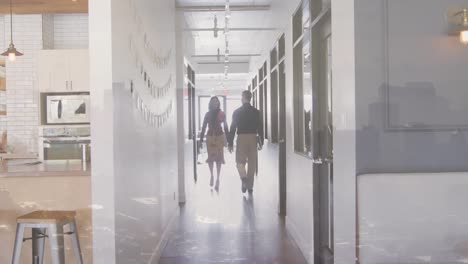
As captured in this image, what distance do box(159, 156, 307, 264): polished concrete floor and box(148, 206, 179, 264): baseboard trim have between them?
54mm

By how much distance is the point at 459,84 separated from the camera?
2.91m

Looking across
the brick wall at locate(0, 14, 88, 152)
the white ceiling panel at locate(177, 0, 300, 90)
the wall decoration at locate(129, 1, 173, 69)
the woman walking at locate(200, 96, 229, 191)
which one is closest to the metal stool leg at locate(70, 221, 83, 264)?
the wall decoration at locate(129, 1, 173, 69)

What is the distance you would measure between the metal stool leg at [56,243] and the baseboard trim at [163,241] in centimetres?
95

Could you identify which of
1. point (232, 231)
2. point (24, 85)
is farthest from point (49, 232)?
point (24, 85)

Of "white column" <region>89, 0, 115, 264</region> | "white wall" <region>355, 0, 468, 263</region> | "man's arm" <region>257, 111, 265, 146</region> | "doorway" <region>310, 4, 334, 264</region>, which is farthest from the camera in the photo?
"man's arm" <region>257, 111, 265, 146</region>

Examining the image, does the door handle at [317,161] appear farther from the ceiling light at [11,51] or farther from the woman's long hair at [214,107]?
the woman's long hair at [214,107]

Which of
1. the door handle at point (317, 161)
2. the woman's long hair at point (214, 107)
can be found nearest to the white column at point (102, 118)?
the door handle at point (317, 161)

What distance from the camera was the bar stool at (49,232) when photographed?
9.75 feet

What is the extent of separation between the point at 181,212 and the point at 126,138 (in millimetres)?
3733

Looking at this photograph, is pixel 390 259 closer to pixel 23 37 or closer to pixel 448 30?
pixel 448 30

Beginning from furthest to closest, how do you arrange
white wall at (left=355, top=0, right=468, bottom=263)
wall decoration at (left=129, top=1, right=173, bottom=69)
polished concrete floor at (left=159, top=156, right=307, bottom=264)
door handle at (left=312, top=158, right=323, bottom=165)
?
polished concrete floor at (left=159, top=156, right=307, bottom=264)
door handle at (left=312, top=158, right=323, bottom=165)
wall decoration at (left=129, top=1, right=173, bottom=69)
white wall at (left=355, top=0, right=468, bottom=263)

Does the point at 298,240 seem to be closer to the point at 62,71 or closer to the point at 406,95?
the point at 406,95

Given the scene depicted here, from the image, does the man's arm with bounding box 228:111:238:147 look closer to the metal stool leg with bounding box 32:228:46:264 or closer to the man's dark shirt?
the man's dark shirt

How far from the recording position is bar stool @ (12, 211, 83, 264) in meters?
2.97
